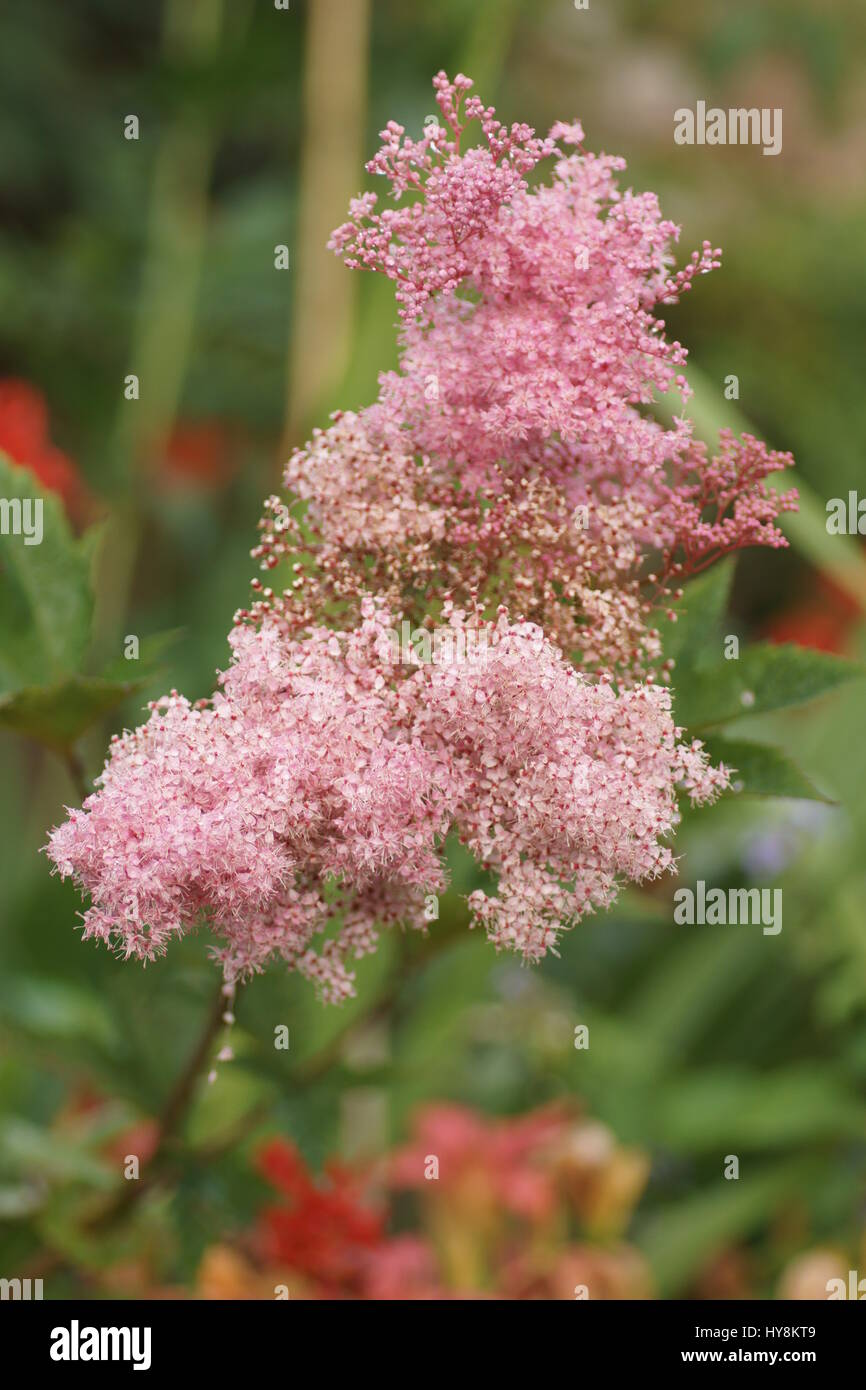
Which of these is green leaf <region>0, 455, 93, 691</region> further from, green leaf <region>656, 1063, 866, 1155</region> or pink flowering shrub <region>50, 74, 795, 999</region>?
green leaf <region>656, 1063, 866, 1155</region>

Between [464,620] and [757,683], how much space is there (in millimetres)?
156

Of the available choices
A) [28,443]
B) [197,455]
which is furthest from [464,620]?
[197,455]

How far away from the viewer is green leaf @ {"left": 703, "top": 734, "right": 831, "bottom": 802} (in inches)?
21.5

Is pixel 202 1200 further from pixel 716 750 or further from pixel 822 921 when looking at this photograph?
pixel 822 921

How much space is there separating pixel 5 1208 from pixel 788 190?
2241mm

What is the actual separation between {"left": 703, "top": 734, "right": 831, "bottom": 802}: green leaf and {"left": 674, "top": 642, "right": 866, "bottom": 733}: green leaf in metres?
0.01

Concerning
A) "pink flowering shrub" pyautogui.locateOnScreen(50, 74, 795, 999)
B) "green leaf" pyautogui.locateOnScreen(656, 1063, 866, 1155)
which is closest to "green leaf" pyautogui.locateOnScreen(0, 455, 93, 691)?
"pink flowering shrub" pyautogui.locateOnScreen(50, 74, 795, 999)

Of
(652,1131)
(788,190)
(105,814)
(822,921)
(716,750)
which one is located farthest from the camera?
(788,190)

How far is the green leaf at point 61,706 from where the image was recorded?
57 centimetres

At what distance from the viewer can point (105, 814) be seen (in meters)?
0.44

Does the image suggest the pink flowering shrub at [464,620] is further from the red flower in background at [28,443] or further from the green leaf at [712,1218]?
the green leaf at [712,1218]

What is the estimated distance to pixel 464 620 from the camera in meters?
0.48

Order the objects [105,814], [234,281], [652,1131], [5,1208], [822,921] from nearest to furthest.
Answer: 1. [105,814]
2. [5,1208]
3. [652,1131]
4. [822,921]
5. [234,281]
